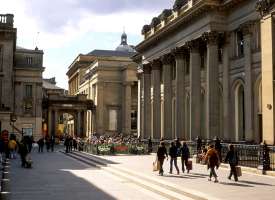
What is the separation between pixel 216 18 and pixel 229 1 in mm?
2120

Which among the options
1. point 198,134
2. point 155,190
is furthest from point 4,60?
point 155,190

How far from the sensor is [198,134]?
134ft

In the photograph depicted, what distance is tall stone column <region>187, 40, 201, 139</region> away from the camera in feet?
134

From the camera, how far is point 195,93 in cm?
4084

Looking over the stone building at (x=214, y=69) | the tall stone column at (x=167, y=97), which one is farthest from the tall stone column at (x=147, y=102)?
the tall stone column at (x=167, y=97)

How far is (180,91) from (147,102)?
447 inches

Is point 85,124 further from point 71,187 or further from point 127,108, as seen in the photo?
point 71,187

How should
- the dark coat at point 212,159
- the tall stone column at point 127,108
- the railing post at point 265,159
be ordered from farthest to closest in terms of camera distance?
the tall stone column at point 127,108 → the railing post at point 265,159 → the dark coat at point 212,159

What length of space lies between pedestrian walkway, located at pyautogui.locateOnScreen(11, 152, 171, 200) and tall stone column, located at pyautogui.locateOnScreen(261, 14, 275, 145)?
845cm

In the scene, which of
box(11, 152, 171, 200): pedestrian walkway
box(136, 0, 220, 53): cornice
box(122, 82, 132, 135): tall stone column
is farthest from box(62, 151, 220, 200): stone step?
box(122, 82, 132, 135): tall stone column

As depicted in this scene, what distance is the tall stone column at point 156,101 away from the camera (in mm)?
51844

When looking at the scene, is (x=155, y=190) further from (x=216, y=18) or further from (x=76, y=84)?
(x=76, y=84)

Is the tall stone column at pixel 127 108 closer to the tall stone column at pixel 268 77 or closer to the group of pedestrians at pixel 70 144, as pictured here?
the group of pedestrians at pixel 70 144

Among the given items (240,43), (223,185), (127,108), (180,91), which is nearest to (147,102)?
(180,91)
